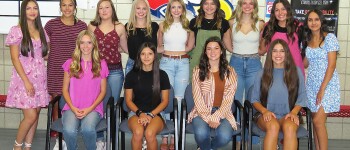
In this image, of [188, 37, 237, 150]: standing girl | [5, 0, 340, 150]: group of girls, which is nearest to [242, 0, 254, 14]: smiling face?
[5, 0, 340, 150]: group of girls

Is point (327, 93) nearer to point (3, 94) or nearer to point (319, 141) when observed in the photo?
point (319, 141)

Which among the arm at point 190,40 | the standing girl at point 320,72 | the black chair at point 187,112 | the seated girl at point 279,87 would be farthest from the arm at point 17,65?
the standing girl at point 320,72

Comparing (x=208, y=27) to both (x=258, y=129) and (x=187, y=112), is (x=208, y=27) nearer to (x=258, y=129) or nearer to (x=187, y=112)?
(x=187, y=112)

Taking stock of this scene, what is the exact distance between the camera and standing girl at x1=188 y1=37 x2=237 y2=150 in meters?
4.30

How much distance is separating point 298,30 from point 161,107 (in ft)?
5.37

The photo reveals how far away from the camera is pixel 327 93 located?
4625 millimetres

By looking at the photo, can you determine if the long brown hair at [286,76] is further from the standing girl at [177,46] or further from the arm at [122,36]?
the arm at [122,36]

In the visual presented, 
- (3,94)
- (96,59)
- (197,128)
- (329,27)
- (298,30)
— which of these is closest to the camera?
(197,128)

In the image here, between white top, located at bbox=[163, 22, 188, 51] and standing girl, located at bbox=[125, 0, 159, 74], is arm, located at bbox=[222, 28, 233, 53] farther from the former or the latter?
standing girl, located at bbox=[125, 0, 159, 74]

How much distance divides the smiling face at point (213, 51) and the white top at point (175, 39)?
0.50 m

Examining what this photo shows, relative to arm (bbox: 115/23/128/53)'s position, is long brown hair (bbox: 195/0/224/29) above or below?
above

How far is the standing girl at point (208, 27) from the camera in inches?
198

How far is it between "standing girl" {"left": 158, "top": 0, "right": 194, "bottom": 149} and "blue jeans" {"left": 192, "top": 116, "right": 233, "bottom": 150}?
72 centimetres

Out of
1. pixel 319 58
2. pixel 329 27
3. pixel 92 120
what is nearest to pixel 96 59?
pixel 92 120
